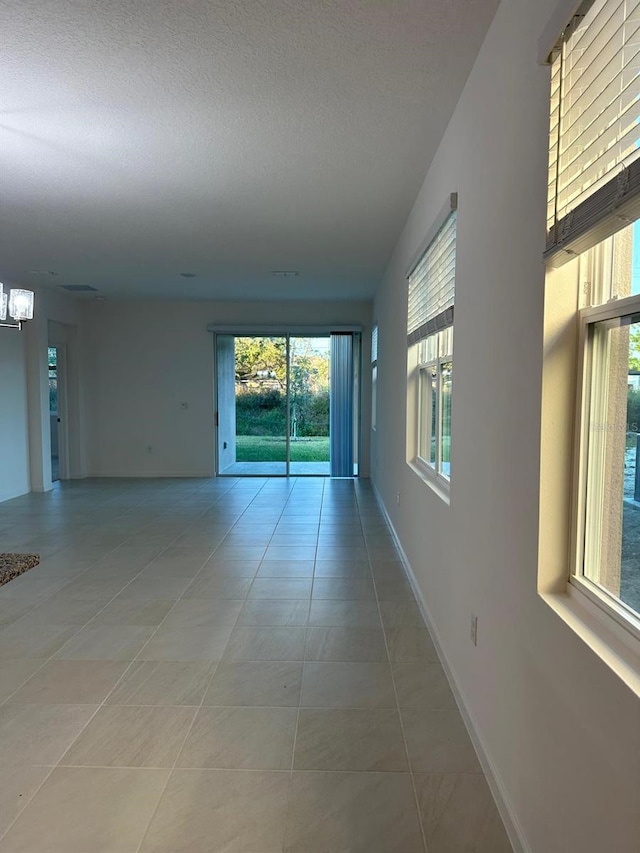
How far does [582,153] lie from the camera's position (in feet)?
4.03

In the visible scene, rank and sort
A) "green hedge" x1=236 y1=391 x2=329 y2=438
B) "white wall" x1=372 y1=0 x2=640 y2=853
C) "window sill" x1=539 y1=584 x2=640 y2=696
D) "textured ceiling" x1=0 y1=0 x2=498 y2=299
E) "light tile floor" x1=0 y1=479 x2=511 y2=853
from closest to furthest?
1. "window sill" x1=539 y1=584 x2=640 y2=696
2. "white wall" x1=372 y1=0 x2=640 y2=853
3. "light tile floor" x1=0 y1=479 x2=511 y2=853
4. "textured ceiling" x1=0 y1=0 x2=498 y2=299
5. "green hedge" x1=236 y1=391 x2=329 y2=438

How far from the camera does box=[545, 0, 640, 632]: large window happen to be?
110 centimetres

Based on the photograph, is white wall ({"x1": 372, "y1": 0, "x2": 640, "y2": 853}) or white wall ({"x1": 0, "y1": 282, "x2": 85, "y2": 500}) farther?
white wall ({"x1": 0, "y1": 282, "x2": 85, "y2": 500})

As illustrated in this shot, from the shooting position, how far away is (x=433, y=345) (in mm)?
3596

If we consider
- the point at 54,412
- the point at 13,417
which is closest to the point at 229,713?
the point at 13,417

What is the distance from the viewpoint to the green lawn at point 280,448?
8.77 meters

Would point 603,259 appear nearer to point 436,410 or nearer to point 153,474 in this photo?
point 436,410

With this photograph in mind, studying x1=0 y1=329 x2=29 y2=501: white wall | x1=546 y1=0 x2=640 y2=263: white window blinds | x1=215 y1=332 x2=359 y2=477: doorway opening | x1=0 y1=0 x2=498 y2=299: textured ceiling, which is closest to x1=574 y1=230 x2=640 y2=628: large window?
x1=546 y1=0 x2=640 y2=263: white window blinds

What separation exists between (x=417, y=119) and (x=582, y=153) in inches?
65.9

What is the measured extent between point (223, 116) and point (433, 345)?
1.80 meters

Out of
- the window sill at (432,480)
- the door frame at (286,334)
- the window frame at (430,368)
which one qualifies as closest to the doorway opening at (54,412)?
the door frame at (286,334)

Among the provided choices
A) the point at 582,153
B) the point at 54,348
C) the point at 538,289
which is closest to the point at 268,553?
the point at 538,289

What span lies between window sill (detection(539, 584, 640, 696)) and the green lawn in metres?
7.34

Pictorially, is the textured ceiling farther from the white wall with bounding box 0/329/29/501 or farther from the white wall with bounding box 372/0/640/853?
the white wall with bounding box 0/329/29/501
